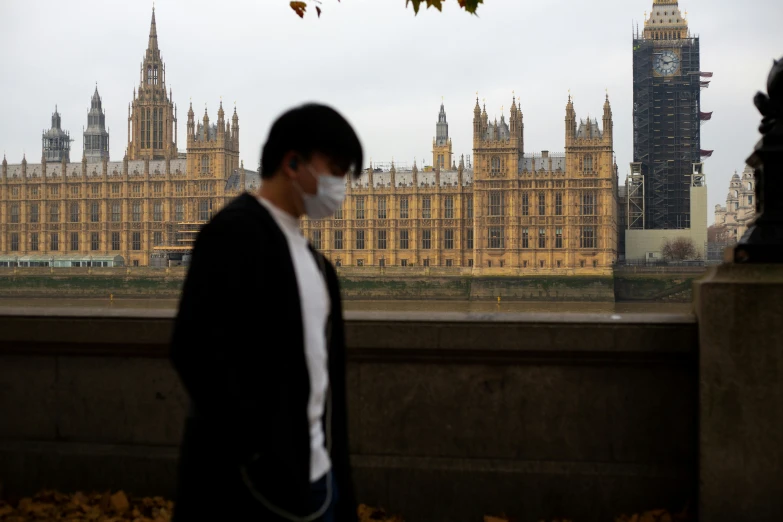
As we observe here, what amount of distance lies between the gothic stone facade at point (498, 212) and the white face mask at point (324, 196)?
47770 millimetres

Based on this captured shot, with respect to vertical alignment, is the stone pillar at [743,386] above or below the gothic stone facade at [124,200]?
below

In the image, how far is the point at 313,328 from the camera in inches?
61.4

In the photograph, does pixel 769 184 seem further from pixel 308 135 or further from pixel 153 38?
pixel 153 38

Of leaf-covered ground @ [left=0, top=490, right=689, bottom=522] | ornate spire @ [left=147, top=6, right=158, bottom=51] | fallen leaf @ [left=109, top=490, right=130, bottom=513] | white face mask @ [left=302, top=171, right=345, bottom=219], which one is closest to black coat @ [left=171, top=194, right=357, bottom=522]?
white face mask @ [left=302, top=171, right=345, bottom=219]

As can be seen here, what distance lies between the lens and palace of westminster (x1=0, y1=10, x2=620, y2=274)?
163ft

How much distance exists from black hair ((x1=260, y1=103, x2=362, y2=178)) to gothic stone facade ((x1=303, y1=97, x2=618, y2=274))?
47797 millimetres

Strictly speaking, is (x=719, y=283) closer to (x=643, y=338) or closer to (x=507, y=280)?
(x=643, y=338)

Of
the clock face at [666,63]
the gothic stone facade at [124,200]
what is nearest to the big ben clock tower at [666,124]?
the clock face at [666,63]

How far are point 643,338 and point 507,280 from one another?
150 feet

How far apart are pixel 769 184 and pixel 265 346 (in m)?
1.92

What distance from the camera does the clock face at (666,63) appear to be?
5312 centimetres

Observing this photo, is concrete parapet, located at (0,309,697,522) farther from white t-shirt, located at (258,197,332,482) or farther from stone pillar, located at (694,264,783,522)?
white t-shirt, located at (258,197,332,482)

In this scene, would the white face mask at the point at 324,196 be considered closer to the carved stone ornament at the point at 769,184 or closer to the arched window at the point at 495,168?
the carved stone ornament at the point at 769,184

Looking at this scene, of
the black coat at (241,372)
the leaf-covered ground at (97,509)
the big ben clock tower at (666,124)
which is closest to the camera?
the black coat at (241,372)
